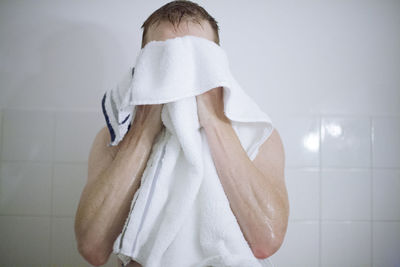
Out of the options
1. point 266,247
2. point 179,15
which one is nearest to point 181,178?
point 266,247

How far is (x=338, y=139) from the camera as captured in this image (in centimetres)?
87

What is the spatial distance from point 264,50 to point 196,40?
0.48 m

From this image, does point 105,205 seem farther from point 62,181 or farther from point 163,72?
point 62,181

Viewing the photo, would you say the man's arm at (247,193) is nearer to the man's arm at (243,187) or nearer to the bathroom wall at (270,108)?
the man's arm at (243,187)

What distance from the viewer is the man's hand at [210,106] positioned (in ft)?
1.65

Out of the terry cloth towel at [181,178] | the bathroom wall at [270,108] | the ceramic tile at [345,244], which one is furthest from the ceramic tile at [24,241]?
the ceramic tile at [345,244]

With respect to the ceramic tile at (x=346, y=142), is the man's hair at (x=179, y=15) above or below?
above

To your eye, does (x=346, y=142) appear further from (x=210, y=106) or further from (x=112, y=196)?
(x=112, y=196)

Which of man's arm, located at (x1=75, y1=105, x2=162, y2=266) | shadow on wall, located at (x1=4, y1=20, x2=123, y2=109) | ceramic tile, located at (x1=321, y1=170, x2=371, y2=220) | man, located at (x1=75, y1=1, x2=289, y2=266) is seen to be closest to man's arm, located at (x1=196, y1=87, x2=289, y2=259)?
man, located at (x1=75, y1=1, x2=289, y2=266)

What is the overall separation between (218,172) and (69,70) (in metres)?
0.72

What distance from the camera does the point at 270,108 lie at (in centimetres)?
86

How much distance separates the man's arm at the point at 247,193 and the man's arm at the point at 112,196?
147 millimetres

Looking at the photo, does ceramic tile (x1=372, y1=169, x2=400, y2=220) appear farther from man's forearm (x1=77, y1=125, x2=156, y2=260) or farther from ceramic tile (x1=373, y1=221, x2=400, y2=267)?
man's forearm (x1=77, y1=125, x2=156, y2=260)

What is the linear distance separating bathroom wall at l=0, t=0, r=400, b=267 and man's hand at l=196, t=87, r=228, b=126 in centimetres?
37
